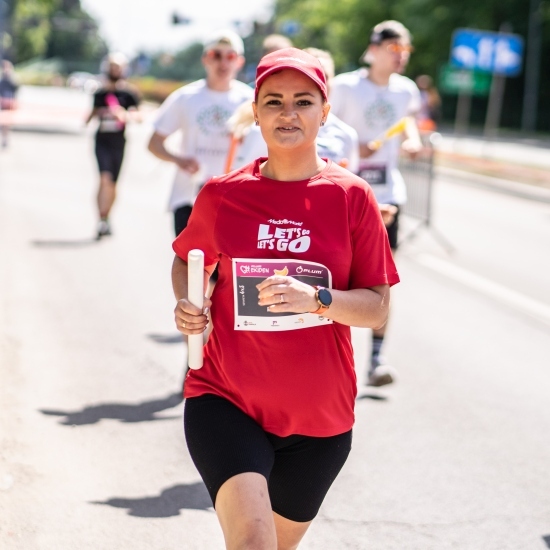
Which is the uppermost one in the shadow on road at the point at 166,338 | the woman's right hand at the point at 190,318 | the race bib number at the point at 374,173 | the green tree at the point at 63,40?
the woman's right hand at the point at 190,318

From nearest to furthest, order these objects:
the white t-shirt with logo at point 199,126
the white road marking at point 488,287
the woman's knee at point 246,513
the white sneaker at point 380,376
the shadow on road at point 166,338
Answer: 1. the woman's knee at point 246,513
2. the white sneaker at point 380,376
3. the white t-shirt with logo at point 199,126
4. the shadow on road at point 166,338
5. the white road marking at point 488,287

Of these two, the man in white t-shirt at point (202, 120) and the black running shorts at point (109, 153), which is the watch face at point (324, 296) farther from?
the black running shorts at point (109, 153)

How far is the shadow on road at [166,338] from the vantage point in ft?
24.6

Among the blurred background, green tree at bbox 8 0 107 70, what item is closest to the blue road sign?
the blurred background

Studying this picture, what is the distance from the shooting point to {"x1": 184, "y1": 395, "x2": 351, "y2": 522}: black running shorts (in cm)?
294

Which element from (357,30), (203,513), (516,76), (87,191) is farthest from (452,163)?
(357,30)

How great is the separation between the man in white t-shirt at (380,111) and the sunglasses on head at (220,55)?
666mm

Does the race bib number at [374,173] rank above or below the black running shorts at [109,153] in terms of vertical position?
above

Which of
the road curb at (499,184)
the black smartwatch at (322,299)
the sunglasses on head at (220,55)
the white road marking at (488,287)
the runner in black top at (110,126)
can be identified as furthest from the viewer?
the road curb at (499,184)

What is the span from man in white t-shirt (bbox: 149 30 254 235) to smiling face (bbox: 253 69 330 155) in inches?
141

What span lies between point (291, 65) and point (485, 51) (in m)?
25.5

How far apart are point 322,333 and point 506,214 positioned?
14416mm

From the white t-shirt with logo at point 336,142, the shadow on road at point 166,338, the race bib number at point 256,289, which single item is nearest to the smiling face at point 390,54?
the white t-shirt with logo at point 336,142

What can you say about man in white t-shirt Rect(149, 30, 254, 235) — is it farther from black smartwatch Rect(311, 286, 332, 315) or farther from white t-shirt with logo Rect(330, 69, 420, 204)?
black smartwatch Rect(311, 286, 332, 315)
